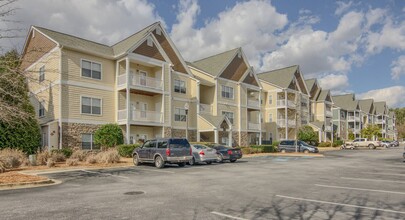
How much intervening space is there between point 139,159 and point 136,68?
1387 centimetres

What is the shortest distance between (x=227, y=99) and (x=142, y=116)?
15247 millimetres

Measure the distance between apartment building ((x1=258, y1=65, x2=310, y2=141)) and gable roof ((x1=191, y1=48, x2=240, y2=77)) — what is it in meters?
12.2

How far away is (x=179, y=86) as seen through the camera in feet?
123

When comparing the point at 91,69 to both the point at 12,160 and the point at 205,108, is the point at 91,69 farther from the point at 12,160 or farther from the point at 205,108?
the point at 205,108

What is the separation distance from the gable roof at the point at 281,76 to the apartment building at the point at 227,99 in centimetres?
766

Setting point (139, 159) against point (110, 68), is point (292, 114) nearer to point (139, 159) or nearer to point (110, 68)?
point (110, 68)

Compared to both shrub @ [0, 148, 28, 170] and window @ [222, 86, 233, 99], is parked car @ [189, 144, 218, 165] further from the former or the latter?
window @ [222, 86, 233, 99]

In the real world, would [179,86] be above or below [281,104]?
above

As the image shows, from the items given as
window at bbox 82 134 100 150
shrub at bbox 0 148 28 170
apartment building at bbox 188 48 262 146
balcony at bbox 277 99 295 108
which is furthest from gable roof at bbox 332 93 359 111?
shrub at bbox 0 148 28 170

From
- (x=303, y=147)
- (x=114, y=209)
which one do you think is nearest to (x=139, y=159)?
(x=114, y=209)

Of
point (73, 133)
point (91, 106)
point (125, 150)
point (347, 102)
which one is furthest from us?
point (347, 102)

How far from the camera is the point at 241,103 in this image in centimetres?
4578

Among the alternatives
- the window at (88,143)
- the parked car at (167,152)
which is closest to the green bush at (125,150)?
the window at (88,143)

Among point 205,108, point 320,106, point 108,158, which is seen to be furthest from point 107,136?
point 320,106
